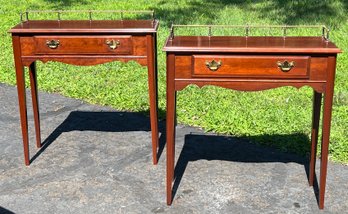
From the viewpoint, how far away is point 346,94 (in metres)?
6.18

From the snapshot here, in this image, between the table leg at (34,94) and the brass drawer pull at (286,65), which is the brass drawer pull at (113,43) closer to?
the table leg at (34,94)

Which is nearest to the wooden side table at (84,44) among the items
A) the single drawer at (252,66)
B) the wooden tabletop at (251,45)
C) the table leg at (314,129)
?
the wooden tabletop at (251,45)

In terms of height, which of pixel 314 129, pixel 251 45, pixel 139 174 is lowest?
pixel 139 174

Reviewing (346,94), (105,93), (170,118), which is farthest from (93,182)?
(346,94)

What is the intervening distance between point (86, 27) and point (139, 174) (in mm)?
1199

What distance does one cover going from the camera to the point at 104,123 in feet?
18.3

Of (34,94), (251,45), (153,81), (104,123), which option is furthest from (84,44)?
(104,123)

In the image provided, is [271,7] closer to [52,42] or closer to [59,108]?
[59,108]

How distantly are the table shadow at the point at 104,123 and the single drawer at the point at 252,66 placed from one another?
1.59 metres

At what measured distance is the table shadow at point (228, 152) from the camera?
4727 mm

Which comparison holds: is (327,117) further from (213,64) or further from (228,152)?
Result: (228,152)

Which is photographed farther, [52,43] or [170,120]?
[52,43]

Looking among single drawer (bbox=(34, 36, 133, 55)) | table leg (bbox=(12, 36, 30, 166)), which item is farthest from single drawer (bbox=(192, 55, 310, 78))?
table leg (bbox=(12, 36, 30, 166))

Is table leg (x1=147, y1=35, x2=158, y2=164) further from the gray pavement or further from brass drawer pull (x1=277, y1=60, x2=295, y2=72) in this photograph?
brass drawer pull (x1=277, y1=60, x2=295, y2=72)
